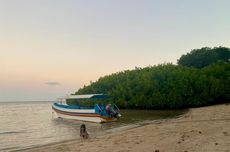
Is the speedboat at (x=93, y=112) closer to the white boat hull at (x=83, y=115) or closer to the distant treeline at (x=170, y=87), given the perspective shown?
the white boat hull at (x=83, y=115)

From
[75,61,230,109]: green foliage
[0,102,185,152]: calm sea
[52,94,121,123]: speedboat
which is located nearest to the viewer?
[0,102,185,152]: calm sea

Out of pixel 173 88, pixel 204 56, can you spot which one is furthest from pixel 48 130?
pixel 204 56

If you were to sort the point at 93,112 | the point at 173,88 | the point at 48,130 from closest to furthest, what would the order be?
the point at 48,130
the point at 93,112
the point at 173,88

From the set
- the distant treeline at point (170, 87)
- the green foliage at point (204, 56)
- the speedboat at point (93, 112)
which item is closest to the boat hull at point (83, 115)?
the speedboat at point (93, 112)

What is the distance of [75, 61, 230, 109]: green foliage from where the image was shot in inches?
2053

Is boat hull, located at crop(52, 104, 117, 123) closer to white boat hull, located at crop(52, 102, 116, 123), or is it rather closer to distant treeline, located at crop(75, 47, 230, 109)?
white boat hull, located at crop(52, 102, 116, 123)

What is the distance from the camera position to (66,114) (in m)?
42.7

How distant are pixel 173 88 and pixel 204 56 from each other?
34403mm

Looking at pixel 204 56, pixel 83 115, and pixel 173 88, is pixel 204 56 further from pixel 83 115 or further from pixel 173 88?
pixel 83 115

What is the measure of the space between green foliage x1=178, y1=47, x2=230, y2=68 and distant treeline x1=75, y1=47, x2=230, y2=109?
22914 mm

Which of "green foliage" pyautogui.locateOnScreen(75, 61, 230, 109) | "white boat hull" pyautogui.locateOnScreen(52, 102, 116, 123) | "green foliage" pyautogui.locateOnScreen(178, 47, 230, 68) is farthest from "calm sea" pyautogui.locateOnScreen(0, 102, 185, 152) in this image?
"green foliage" pyautogui.locateOnScreen(178, 47, 230, 68)

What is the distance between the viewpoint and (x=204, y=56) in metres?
84.1

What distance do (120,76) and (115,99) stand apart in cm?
784

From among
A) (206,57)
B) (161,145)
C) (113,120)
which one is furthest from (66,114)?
(206,57)
